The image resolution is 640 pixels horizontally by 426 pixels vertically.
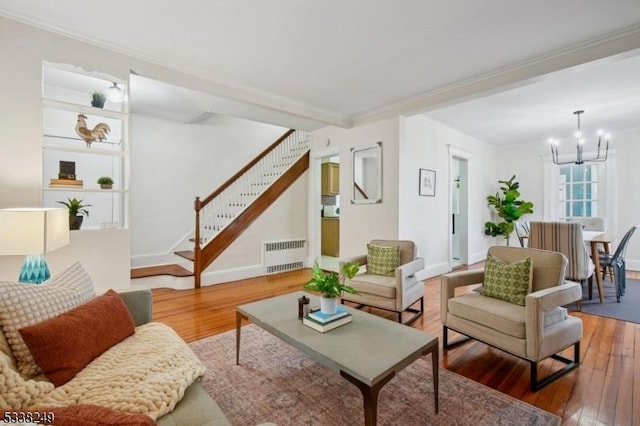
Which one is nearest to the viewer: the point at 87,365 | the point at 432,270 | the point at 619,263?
the point at 87,365

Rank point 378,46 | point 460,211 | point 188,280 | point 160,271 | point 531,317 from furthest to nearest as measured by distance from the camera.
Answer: point 460,211 < point 160,271 < point 188,280 < point 378,46 < point 531,317

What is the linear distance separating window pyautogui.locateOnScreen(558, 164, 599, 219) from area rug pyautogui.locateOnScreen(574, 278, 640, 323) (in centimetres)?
221

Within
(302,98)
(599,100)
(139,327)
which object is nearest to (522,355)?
(139,327)

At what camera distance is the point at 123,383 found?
3.76 feet

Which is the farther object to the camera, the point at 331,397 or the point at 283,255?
the point at 283,255

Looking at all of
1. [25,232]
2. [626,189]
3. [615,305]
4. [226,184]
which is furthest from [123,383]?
[626,189]

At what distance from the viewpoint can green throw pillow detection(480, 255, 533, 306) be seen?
2295 mm

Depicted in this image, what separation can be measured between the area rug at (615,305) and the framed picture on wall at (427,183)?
7.73 feet

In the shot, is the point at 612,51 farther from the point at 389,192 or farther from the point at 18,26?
the point at 18,26

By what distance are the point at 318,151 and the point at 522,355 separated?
4.38 meters

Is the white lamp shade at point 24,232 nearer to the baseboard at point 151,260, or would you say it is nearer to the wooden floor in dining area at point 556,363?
the wooden floor in dining area at point 556,363

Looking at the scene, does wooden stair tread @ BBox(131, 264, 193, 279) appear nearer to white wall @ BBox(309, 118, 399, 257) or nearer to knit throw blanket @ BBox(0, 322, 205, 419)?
white wall @ BBox(309, 118, 399, 257)

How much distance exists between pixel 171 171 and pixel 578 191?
7998 millimetres

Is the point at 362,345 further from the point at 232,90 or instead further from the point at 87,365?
the point at 232,90
